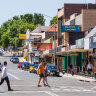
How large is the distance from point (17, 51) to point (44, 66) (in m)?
131

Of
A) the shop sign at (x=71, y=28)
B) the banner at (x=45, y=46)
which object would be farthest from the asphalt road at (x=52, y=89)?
the banner at (x=45, y=46)

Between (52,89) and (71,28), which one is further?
(71,28)

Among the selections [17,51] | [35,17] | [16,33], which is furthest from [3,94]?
[35,17]

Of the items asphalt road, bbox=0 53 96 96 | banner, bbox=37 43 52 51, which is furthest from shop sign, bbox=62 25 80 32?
asphalt road, bbox=0 53 96 96

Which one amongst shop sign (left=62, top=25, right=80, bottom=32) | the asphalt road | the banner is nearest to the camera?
the asphalt road

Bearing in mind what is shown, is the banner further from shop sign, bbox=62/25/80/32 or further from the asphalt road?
the asphalt road

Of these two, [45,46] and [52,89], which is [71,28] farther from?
[52,89]

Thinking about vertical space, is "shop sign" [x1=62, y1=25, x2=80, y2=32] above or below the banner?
above

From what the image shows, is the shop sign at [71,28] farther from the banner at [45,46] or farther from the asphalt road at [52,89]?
the asphalt road at [52,89]

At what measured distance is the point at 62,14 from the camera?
73.9 meters

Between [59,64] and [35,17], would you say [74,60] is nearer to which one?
[59,64]

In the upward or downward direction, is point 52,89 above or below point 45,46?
below

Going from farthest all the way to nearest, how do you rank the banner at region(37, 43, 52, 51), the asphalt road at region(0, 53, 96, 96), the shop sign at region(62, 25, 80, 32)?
the banner at region(37, 43, 52, 51) < the shop sign at region(62, 25, 80, 32) < the asphalt road at region(0, 53, 96, 96)

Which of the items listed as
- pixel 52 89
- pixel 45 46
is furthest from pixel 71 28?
pixel 52 89
